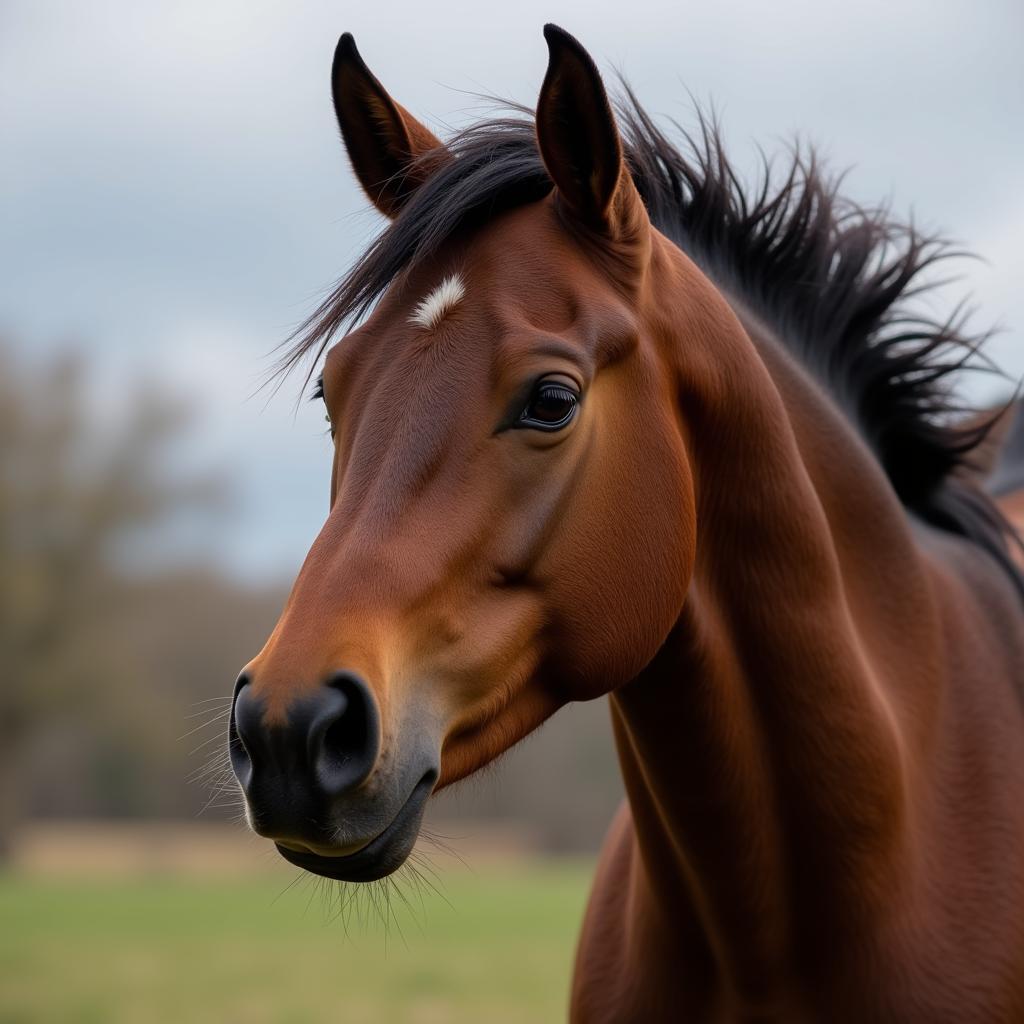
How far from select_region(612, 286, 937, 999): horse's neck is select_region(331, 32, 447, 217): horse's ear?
87 cm

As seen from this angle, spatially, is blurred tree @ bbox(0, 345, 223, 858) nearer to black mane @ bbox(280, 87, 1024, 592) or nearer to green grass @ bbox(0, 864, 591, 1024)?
green grass @ bbox(0, 864, 591, 1024)

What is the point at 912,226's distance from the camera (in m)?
3.58

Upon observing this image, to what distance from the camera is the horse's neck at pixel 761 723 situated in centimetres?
258

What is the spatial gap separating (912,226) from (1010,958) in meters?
2.07

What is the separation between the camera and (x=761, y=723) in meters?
2.65

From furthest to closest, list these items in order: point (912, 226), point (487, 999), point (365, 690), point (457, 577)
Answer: point (487, 999) → point (912, 226) → point (457, 577) → point (365, 690)

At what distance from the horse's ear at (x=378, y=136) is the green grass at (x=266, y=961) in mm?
3211

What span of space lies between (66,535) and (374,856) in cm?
3382

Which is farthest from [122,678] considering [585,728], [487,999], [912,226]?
[912,226]

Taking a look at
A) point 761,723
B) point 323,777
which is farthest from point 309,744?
point 761,723

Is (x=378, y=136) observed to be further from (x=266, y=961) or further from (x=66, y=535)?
(x=66, y=535)

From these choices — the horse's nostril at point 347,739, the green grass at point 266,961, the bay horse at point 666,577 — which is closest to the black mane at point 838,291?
the bay horse at point 666,577

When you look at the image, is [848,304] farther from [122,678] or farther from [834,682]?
[122,678]

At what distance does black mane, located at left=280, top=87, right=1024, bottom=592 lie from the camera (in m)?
3.09
